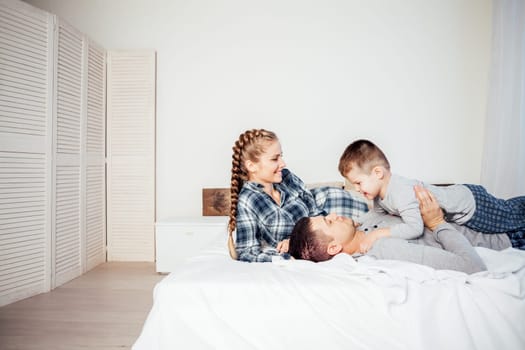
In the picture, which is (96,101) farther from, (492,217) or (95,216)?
(492,217)

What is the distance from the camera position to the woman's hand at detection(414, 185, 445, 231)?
4.76 ft

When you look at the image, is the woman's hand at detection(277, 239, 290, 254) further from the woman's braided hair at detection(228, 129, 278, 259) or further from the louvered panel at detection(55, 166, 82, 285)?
the louvered panel at detection(55, 166, 82, 285)

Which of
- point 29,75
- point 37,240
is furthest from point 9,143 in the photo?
point 37,240

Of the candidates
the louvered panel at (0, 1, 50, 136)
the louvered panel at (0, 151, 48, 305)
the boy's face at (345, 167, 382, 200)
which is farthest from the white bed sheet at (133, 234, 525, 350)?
the louvered panel at (0, 1, 50, 136)

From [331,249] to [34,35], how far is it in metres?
2.55

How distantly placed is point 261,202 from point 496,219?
105 centimetres

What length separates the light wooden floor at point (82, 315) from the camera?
69.9 inches

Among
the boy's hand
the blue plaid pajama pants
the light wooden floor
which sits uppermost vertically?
the blue plaid pajama pants

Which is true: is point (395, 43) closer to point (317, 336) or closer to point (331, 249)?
point (331, 249)

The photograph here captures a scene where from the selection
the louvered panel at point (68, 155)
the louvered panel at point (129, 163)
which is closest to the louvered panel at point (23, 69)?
the louvered panel at point (68, 155)

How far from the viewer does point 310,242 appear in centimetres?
145

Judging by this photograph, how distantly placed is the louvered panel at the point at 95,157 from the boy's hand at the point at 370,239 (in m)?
2.58

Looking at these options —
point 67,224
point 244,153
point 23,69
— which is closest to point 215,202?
point 67,224

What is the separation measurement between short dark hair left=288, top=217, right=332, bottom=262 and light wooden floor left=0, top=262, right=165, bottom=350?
101 cm
